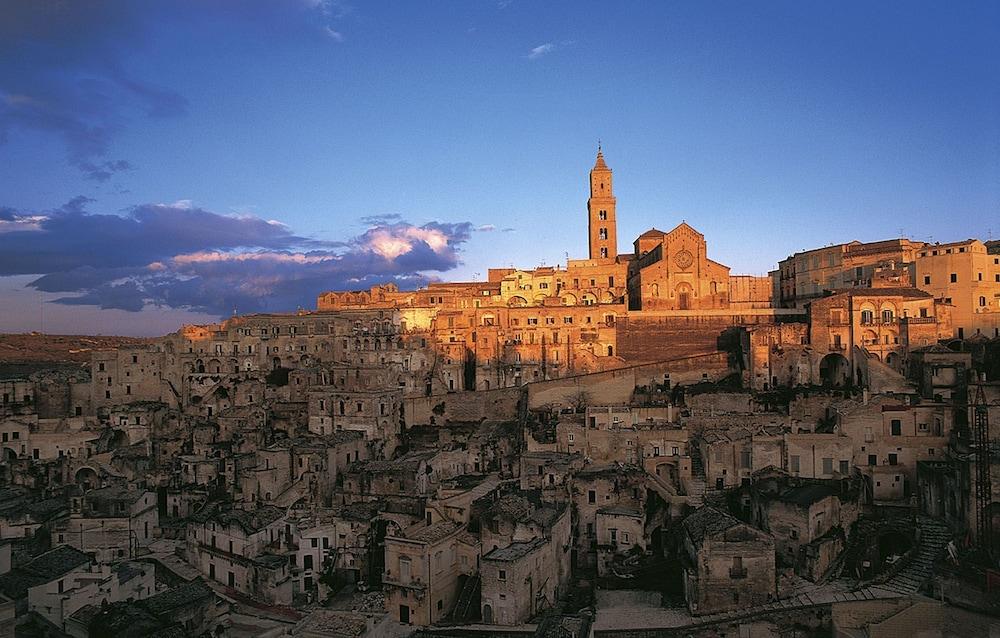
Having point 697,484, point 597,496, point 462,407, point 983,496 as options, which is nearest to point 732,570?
point 597,496

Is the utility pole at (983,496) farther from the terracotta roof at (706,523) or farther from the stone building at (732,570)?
the terracotta roof at (706,523)

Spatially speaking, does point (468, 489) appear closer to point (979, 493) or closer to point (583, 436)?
point (583, 436)

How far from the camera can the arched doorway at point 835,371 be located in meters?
40.5

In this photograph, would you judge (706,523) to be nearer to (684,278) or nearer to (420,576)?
(420,576)

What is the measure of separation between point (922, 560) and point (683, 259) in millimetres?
30688

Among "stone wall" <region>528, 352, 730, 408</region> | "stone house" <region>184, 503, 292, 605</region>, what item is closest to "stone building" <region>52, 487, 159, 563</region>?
"stone house" <region>184, 503, 292, 605</region>

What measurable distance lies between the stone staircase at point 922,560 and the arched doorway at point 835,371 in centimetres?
1425

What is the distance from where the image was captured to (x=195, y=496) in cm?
3512

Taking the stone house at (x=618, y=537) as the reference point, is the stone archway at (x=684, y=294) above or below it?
above

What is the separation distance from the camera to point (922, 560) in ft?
81.2

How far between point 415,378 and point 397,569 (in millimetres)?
21431

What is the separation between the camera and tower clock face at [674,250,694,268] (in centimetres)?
5297

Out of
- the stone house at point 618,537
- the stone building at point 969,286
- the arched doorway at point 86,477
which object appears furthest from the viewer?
the stone building at point 969,286

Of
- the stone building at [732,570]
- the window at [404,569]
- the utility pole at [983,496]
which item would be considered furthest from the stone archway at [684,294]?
the window at [404,569]
